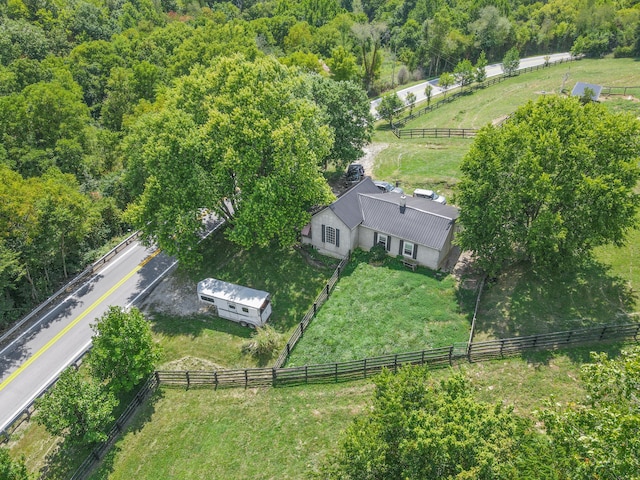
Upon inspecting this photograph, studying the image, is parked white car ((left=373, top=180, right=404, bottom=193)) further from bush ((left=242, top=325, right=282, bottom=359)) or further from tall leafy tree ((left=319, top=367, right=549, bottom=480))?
tall leafy tree ((left=319, top=367, right=549, bottom=480))

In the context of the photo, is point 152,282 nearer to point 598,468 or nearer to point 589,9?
point 598,468

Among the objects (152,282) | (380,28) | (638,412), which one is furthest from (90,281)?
(380,28)

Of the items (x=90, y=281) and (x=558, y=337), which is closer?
(x=558, y=337)

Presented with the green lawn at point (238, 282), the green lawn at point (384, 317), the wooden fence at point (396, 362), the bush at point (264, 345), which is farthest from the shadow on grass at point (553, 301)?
the bush at point (264, 345)

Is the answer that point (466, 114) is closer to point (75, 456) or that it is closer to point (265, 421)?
point (265, 421)

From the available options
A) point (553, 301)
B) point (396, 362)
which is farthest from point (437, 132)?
point (396, 362)

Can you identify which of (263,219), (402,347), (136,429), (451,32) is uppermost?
(451,32)

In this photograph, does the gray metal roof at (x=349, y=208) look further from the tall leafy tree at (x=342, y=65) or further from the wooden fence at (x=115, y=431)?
the tall leafy tree at (x=342, y=65)
